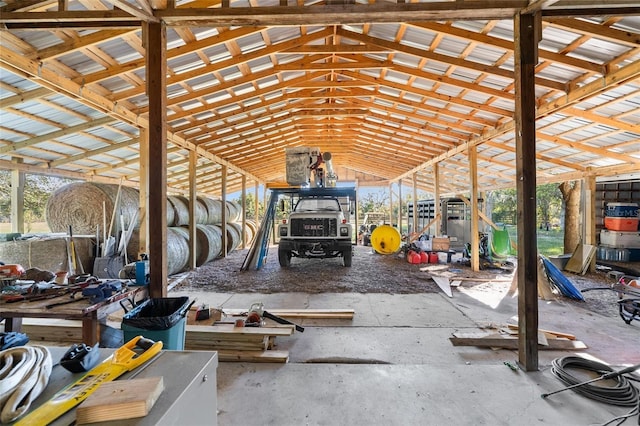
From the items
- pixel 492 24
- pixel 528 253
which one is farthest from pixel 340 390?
pixel 492 24

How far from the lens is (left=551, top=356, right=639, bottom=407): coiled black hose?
227 cm

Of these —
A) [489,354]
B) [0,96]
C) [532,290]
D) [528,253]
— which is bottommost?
[489,354]

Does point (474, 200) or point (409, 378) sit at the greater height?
point (474, 200)

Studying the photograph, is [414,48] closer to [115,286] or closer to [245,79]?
[245,79]

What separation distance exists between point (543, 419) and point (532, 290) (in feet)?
3.65

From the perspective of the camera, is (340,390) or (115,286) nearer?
(340,390)

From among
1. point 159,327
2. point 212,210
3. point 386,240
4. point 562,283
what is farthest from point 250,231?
point 159,327

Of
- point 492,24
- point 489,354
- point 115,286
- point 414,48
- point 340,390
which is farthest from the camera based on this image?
point 414,48

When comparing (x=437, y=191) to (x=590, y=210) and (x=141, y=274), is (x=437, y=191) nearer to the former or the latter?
(x=590, y=210)

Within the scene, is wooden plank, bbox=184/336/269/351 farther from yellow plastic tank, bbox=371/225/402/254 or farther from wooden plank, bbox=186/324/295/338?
yellow plastic tank, bbox=371/225/402/254

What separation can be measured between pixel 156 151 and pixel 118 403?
103 inches

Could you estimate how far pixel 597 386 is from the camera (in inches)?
96.7

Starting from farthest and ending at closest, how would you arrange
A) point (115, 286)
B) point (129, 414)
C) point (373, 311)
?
point (373, 311) → point (115, 286) → point (129, 414)

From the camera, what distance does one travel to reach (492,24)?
3729 mm
